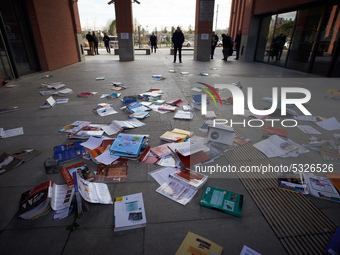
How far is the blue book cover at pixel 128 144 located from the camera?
2.75 m

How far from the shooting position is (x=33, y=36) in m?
8.73

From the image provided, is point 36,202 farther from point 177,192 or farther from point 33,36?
point 33,36

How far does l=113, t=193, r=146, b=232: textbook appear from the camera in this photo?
174cm

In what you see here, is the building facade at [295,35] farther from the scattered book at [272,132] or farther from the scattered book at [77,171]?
the scattered book at [77,171]

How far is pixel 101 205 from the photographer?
1.98m

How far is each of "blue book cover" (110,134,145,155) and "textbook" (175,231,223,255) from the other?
138 cm

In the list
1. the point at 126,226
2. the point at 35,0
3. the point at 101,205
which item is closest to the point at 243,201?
the point at 126,226

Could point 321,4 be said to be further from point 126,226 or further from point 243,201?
point 126,226

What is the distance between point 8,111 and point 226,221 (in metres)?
5.05

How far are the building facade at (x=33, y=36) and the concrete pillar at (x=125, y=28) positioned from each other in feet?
9.57

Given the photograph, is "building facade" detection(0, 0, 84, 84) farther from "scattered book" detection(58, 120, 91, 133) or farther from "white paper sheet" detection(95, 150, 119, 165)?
"white paper sheet" detection(95, 150, 119, 165)

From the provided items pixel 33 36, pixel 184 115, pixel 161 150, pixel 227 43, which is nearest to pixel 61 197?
pixel 161 150

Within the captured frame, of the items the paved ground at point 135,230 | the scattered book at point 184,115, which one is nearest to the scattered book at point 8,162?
the paved ground at point 135,230

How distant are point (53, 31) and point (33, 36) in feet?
4.44
